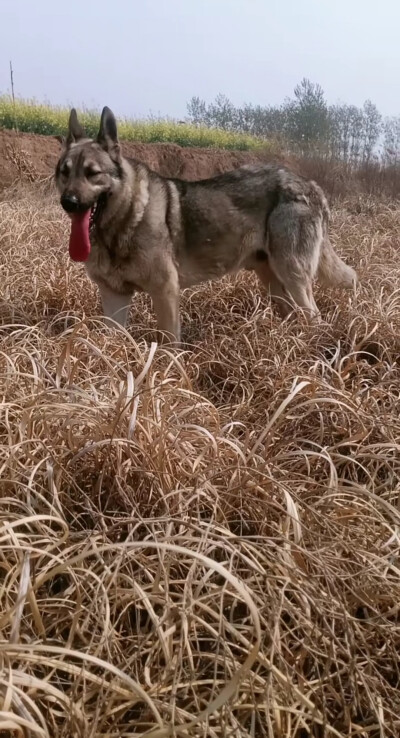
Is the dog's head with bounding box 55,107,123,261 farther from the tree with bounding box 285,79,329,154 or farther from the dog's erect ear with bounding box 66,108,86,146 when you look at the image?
the tree with bounding box 285,79,329,154

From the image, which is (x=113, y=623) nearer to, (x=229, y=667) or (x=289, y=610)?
(x=229, y=667)

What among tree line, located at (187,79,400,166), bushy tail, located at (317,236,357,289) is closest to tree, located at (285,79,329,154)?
tree line, located at (187,79,400,166)

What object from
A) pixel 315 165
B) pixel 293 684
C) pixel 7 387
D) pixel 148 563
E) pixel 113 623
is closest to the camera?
pixel 293 684

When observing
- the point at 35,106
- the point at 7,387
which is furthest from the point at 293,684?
the point at 35,106

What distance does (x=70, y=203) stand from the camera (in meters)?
3.70

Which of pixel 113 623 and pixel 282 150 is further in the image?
pixel 282 150

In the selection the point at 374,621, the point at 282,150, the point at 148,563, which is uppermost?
the point at 148,563

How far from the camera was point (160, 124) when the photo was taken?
24.7m

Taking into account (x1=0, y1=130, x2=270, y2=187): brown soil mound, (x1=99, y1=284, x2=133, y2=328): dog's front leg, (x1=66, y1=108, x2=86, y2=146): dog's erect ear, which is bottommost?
(x1=0, y1=130, x2=270, y2=187): brown soil mound

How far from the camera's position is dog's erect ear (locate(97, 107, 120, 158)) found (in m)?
3.97

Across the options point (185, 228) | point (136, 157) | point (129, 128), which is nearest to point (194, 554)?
point (185, 228)

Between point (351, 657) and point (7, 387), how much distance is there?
167 centimetres

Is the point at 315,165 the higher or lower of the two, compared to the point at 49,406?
lower

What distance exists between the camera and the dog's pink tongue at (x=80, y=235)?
3832 mm
